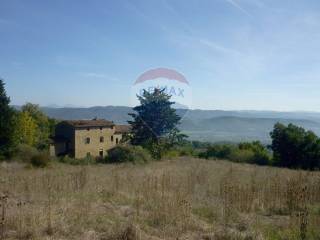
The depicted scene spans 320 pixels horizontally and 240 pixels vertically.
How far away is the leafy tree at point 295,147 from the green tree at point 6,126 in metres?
21.2

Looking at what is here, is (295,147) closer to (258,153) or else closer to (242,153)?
(258,153)

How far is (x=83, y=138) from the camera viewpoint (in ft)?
144

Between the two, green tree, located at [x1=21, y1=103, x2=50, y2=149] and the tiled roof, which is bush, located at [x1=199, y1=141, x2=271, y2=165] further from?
green tree, located at [x1=21, y1=103, x2=50, y2=149]

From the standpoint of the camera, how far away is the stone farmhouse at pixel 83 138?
140 feet

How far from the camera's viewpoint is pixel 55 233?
5.51 meters

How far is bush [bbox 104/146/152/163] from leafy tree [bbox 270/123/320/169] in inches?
434

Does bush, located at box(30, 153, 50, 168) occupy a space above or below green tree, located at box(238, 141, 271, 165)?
above

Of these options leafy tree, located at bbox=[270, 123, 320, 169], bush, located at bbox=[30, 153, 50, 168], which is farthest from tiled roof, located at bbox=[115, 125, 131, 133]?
bush, located at bbox=[30, 153, 50, 168]

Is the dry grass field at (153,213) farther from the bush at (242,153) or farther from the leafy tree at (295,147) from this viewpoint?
the bush at (242,153)

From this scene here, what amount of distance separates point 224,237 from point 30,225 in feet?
9.54

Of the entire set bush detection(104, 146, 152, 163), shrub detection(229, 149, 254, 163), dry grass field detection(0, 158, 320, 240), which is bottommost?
shrub detection(229, 149, 254, 163)

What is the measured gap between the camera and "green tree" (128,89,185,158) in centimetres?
4066

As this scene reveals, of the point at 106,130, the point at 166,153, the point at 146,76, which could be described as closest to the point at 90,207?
the point at 146,76

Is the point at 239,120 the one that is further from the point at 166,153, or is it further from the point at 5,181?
the point at 5,181
